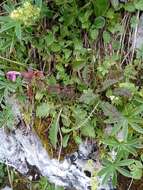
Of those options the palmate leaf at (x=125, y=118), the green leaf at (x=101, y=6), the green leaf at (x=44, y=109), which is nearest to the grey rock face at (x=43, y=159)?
the green leaf at (x=44, y=109)

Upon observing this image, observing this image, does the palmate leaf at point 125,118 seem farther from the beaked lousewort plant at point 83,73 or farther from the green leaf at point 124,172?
the green leaf at point 124,172

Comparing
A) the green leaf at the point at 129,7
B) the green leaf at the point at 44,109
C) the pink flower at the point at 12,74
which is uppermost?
the green leaf at the point at 129,7

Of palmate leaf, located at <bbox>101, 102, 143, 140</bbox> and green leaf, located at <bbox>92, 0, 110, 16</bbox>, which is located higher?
green leaf, located at <bbox>92, 0, 110, 16</bbox>

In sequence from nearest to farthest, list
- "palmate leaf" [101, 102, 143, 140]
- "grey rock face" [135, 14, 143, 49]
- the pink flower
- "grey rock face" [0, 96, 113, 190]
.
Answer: "palmate leaf" [101, 102, 143, 140] → "grey rock face" [135, 14, 143, 49] → the pink flower → "grey rock face" [0, 96, 113, 190]

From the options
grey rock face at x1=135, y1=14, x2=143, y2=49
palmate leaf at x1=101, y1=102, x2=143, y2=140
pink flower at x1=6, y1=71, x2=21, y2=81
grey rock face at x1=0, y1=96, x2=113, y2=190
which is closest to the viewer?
palmate leaf at x1=101, y1=102, x2=143, y2=140

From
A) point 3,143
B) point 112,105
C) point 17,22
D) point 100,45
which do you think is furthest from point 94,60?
point 3,143

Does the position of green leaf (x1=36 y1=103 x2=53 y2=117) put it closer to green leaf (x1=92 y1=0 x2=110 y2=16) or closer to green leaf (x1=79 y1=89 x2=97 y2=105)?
green leaf (x1=79 y1=89 x2=97 y2=105)

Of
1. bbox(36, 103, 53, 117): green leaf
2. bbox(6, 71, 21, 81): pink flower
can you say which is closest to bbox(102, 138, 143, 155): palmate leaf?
bbox(36, 103, 53, 117): green leaf

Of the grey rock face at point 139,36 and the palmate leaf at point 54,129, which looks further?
the palmate leaf at point 54,129

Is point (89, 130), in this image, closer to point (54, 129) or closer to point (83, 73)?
point (54, 129)

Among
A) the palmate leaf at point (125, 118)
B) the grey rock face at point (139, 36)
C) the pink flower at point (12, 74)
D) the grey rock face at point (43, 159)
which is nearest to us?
the palmate leaf at point (125, 118)

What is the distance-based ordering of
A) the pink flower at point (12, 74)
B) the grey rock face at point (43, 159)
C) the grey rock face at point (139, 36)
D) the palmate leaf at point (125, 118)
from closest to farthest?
the palmate leaf at point (125, 118)
the grey rock face at point (139, 36)
the pink flower at point (12, 74)
the grey rock face at point (43, 159)

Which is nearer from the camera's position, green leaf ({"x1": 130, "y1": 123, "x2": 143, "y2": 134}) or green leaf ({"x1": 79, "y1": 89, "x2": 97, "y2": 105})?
green leaf ({"x1": 130, "y1": 123, "x2": 143, "y2": 134})

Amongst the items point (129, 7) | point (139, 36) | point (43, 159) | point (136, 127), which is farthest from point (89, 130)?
point (129, 7)
